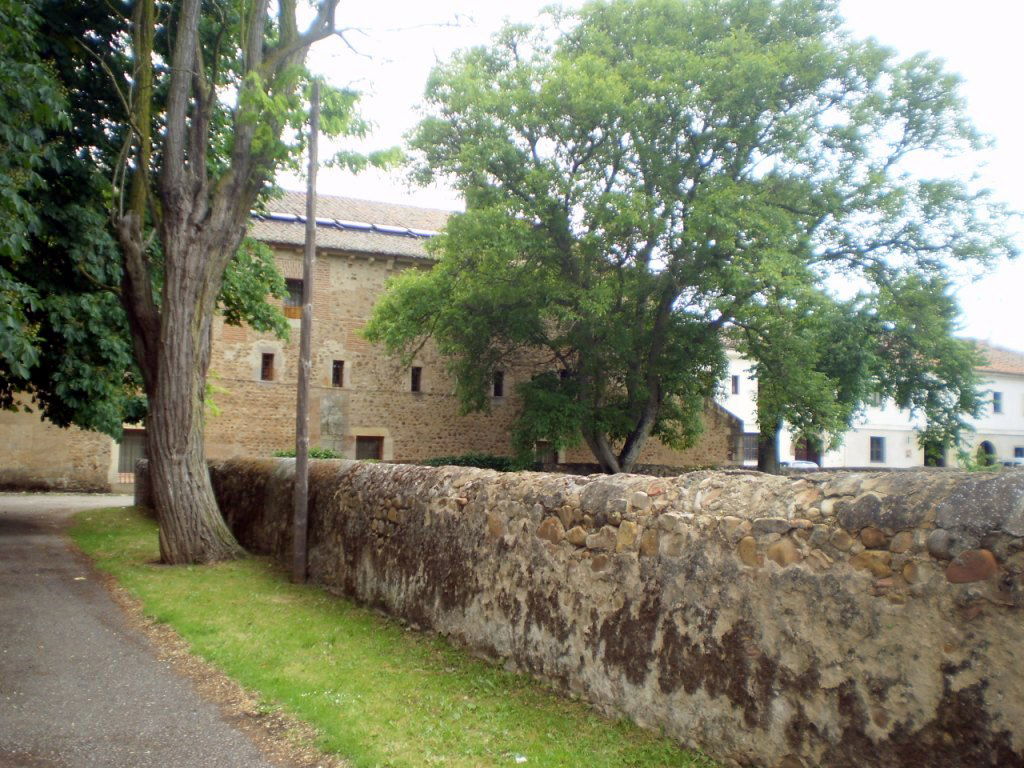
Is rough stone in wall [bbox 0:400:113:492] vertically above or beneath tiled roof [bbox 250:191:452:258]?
beneath

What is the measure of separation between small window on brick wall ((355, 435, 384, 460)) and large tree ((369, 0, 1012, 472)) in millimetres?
6544

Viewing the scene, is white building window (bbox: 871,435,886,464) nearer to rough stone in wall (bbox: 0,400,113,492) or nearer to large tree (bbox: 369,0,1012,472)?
large tree (bbox: 369,0,1012,472)

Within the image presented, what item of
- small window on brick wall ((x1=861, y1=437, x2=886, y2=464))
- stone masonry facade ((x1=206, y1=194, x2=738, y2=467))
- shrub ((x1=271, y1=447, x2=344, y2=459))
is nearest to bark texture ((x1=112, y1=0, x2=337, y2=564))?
shrub ((x1=271, y1=447, x2=344, y2=459))

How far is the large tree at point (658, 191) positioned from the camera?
832 inches

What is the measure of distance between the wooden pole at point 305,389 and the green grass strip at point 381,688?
1.44 ft

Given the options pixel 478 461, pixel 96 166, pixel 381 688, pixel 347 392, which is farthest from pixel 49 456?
pixel 381 688

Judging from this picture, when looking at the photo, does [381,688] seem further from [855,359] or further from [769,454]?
[769,454]

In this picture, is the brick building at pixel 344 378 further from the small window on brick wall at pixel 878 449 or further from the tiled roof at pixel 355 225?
the small window on brick wall at pixel 878 449

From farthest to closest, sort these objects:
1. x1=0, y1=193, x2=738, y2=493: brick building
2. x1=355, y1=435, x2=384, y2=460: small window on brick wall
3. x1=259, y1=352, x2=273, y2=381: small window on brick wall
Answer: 1. x1=355, y1=435, x2=384, y2=460: small window on brick wall
2. x1=259, y1=352, x2=273, y2=381: small window on brick wall
3. x1=0, y1=193, x2=738, y2=493: brick building

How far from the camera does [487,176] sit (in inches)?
890

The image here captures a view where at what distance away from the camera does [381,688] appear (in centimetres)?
566

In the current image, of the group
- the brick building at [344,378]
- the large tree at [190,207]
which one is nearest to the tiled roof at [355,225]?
the brick building at [344,378]

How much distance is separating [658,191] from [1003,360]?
33.0 meters

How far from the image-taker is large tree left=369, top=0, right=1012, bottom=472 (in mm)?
21141
